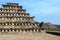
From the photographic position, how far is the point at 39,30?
43000 mm

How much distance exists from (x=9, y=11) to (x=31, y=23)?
298 inches

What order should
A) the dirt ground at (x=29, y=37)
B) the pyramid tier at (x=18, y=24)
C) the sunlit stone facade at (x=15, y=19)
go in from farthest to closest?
the pyramid tier at (x=18, y=24)
the sunlit stone facade at (x=15, y=19)
the dirt ground at (x=29, y=37)

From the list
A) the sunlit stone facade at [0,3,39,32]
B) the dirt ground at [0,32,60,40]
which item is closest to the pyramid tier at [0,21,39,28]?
the sunlit stone facade at [0,3,39,32]

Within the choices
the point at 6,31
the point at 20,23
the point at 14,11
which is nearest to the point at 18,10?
the point at 14,11

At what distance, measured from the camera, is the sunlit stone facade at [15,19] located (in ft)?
142

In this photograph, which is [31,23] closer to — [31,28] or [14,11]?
[31,28]

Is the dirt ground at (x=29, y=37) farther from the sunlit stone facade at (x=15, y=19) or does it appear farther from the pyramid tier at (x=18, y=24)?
the pyramid tier at (x=18, y=24)

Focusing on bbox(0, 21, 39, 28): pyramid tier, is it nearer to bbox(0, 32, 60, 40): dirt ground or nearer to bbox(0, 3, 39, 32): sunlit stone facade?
bbox(0, 3, 39, 32): sunlit stone facade

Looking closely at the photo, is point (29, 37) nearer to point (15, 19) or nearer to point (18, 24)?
point (18, 24)

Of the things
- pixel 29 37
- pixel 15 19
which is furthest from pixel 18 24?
pixel 29 37

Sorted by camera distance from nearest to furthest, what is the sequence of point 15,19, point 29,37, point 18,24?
point 29,37 < point 18,24 < point 15,19

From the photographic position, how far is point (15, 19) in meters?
45.9

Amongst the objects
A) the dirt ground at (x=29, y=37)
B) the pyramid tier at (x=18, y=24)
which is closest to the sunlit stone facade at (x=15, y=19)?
the pyramid tier at (x=18, y=24)

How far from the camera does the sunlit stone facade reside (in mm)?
43362
